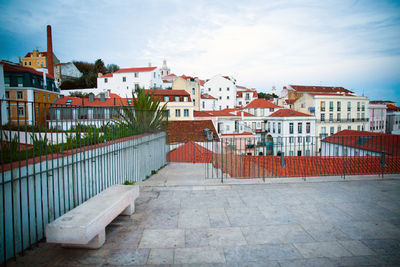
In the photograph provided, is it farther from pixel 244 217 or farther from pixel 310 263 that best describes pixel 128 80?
pixel 310 263

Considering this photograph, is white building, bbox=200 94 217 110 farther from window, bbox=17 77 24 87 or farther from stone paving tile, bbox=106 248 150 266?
stone paving tile, bbox=106 248 150 266

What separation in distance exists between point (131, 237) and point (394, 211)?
502 cm

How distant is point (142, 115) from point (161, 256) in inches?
219

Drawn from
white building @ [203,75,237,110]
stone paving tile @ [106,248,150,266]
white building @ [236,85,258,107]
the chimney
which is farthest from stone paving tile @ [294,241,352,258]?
white building @ [236,85,258,107]

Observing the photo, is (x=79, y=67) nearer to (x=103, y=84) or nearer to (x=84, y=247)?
(x=103, y=84)

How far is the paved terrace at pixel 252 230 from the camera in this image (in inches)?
125

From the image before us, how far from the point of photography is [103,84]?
6069 cm

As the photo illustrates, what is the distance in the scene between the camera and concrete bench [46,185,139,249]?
2.99 metres

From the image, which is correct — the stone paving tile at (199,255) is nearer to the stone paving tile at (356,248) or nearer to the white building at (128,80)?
the stone paving tile at (356,248)

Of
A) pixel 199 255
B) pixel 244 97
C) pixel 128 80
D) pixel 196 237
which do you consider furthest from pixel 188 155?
pixel 244 97

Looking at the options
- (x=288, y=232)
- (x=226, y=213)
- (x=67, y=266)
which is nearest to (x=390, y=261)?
(x=288, y=232)

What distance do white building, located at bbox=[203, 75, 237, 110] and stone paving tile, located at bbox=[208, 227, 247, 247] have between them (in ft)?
209

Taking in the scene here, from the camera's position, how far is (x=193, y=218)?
14.7 feet

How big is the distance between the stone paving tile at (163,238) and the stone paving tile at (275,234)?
3.44ft
